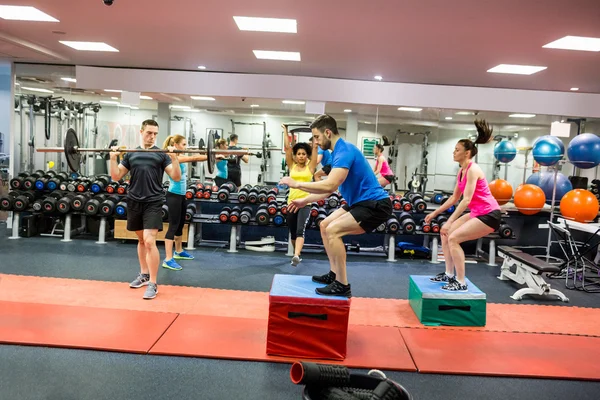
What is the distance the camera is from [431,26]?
3768 millimetres

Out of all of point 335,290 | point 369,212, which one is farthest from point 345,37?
point 335,290

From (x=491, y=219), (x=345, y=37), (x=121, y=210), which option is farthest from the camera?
(x=121, y=210)

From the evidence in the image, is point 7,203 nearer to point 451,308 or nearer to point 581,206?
point 451,308

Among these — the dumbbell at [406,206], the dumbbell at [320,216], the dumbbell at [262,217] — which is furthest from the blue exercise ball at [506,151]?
the dumbbell at [262,217]

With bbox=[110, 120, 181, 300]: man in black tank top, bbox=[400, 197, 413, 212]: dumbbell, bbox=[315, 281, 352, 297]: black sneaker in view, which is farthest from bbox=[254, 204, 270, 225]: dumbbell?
bbox=[315, 281, 352, 297]: black sneaker

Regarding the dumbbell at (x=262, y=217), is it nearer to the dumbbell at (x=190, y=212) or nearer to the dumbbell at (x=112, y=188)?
the dumbbell at (x=190, y=212)

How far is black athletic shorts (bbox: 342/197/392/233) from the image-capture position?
296 cm

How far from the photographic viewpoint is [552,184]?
6320mm

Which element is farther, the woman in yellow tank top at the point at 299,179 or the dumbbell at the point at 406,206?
the dumbbell at the point at 406,206

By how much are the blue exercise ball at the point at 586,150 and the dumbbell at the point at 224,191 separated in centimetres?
441

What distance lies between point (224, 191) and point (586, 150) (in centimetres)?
454

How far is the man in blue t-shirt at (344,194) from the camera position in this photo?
112 inches

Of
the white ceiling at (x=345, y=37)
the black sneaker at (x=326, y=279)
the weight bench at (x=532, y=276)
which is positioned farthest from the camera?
the weight bench at (x=532, y=276)

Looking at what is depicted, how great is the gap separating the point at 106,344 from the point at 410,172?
19.7 ft
